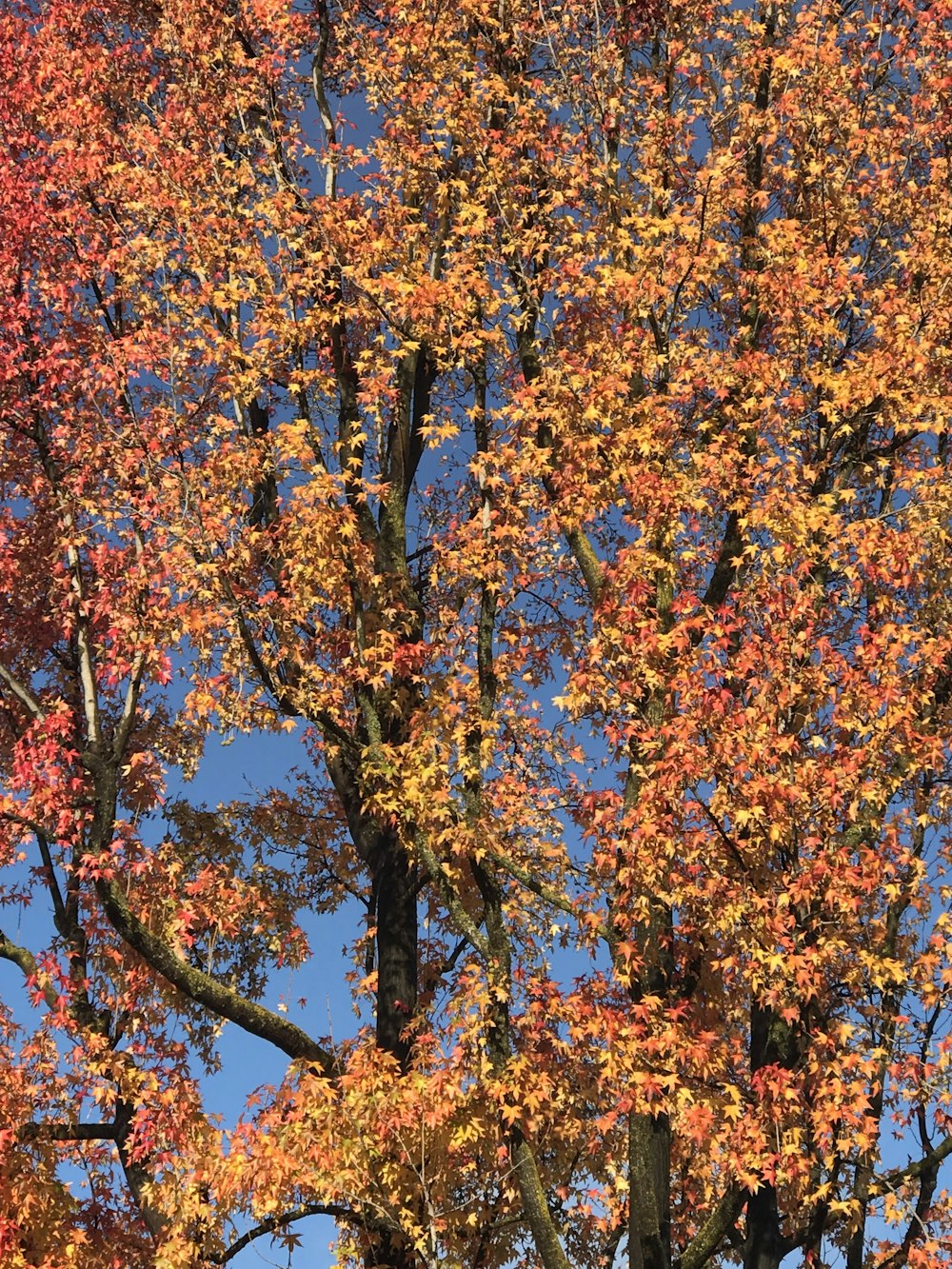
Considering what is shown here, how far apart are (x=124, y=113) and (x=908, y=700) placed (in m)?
15.8

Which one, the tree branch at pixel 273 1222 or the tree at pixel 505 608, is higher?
the tree at pixel 505 608

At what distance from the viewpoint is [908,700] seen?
485 inches

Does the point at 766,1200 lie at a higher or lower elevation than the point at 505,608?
lower

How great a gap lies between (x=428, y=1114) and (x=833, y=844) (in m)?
5.23

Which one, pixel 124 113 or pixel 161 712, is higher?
pixel 124 113

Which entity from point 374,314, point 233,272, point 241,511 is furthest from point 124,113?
point 241,511

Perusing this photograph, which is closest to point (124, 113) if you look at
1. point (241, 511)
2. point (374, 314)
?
point (374, 314)

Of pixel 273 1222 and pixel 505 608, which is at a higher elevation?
pixel 505 608

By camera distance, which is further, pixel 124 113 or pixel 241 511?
pixel 124 113

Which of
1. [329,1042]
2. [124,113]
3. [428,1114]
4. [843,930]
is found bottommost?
[428,1114]

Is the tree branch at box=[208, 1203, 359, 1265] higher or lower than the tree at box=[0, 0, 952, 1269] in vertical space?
lower

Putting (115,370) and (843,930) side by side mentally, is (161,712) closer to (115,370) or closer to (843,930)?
(115,370)

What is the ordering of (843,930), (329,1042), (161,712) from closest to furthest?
(843,930) < (329,1042) < (161,712)

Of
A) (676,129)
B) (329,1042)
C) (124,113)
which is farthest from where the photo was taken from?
(124,113)
